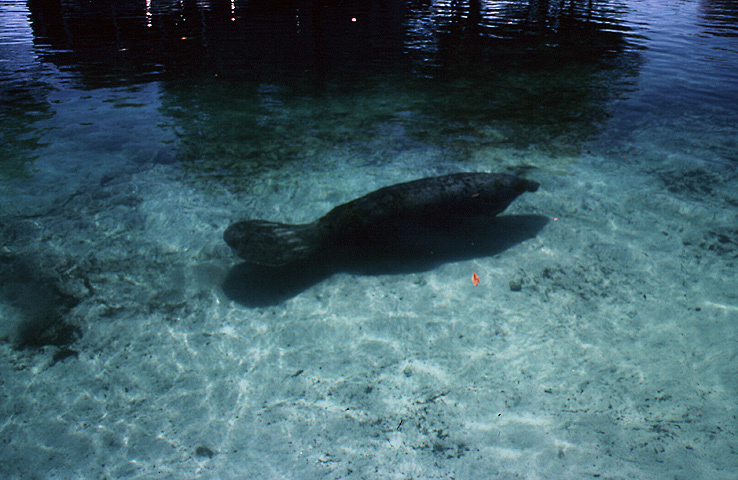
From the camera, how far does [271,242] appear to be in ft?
19.4

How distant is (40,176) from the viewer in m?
8.88

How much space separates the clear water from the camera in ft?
13.3

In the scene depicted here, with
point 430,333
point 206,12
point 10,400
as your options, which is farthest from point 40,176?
point 206,12

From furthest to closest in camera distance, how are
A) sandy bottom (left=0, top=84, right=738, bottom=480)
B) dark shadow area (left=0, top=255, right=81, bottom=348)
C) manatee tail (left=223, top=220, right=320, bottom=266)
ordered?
manatee tail (left=223, top=220, right=320, bottom=266) → dark shadow area (left=0, top=255, right=81, bottom=348) → sandy bottom (left=0, top=84, right=738, bottom=480)

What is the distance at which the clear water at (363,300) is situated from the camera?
4.06 m

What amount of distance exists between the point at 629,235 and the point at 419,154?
449 cm

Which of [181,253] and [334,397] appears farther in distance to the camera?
[181,253]

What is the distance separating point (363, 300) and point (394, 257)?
107cm

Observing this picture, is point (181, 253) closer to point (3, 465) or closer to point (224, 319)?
point (224, 319)

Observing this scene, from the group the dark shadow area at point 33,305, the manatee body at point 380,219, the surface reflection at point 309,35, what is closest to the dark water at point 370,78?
the surface reflection at point 309,35

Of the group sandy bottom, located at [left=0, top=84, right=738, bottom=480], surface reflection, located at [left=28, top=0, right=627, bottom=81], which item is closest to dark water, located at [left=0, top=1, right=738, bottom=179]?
surface reflection, located at [left=28, top=0, right=627, bottom=81]

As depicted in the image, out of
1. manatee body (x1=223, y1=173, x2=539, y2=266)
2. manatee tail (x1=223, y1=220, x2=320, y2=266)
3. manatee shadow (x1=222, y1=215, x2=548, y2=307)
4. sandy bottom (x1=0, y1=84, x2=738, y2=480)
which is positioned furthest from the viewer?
Result: manatee shadow (x1=222, y1=215, x2=548, y2=307)

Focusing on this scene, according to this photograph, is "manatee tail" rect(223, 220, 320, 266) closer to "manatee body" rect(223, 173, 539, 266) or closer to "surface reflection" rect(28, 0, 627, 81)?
"manatee body" rect(223, 173, 539, 266)

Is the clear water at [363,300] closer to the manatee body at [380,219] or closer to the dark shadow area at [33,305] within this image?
the dark shadow area at [33,305]
